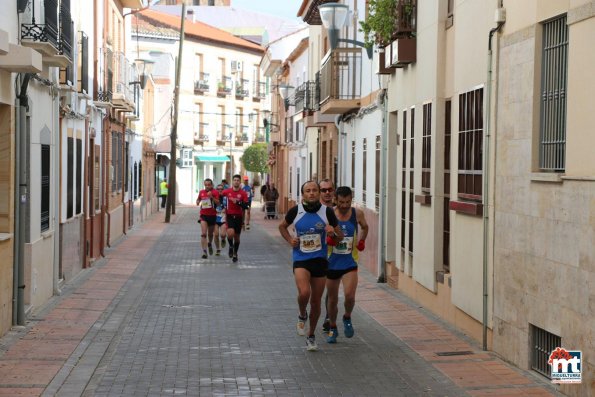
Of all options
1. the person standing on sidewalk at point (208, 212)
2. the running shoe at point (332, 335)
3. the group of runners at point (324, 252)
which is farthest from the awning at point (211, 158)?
the running shoe at point (332, 335)

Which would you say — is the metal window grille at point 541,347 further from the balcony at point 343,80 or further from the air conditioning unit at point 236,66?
the air conditioning unit at point 236,66

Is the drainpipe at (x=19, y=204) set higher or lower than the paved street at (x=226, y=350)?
higher

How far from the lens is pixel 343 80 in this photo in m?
25.6

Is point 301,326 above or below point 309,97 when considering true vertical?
below

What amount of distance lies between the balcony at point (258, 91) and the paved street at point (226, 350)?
60510 millimetres

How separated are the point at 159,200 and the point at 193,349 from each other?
4644 centimetres

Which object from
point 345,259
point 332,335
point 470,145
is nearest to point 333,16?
point 470,145

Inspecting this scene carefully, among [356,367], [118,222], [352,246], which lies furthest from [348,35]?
[356,367]

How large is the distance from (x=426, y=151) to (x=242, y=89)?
62.2 meters

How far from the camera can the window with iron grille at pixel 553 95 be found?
9.34m

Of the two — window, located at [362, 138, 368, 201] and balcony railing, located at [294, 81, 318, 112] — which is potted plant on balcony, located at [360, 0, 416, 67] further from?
balcony railing, located at [294, 81, 318, 112]

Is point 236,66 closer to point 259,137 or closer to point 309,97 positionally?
point 259,137

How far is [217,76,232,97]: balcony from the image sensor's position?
244 ft

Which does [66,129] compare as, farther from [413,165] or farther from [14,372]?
[14,372]
